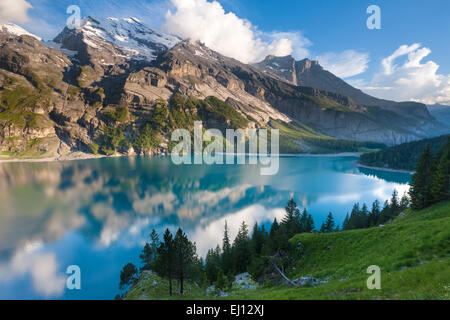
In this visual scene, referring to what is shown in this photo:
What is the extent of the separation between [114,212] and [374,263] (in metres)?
64.7

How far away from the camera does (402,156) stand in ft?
443

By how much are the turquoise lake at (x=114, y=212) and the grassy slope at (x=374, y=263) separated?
56.7ft

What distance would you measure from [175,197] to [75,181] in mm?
59452

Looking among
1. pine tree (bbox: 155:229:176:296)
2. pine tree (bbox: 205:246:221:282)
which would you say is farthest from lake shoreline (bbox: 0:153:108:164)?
pine tree (bbox: 155:229:176:296)

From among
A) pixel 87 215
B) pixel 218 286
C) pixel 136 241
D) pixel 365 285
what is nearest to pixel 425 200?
pixel 365 285

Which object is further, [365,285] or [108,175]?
[108,175]

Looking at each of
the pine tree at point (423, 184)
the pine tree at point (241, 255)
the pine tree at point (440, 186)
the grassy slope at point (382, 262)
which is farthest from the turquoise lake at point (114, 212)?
the grassy slope at point (382, 262)

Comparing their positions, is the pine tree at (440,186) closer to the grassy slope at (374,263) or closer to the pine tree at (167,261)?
the grassy slope at (374,263)

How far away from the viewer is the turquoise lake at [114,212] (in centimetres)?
3391

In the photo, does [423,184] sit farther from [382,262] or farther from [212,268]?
[212,268]

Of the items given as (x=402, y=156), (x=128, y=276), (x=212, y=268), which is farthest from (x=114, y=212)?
(x=402, y=156)

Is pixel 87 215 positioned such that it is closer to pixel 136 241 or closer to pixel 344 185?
pixel 136 241

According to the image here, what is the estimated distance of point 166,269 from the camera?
77.9 feet
